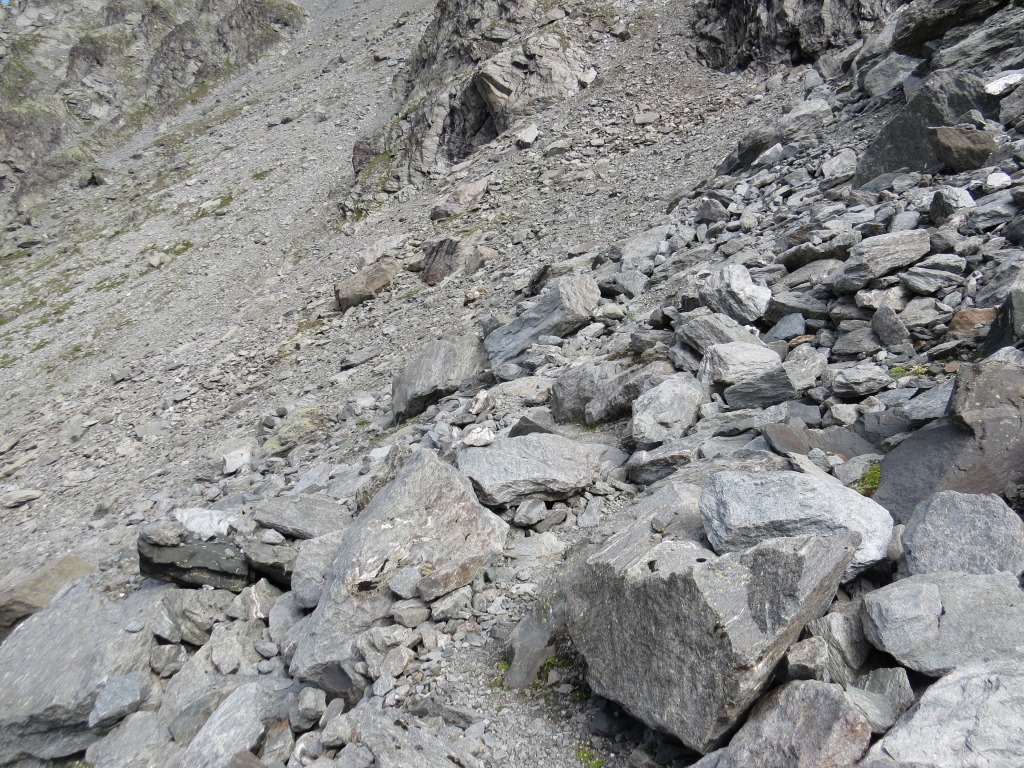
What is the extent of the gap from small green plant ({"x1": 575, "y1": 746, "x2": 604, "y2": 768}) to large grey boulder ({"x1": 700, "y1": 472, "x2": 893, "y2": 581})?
1.61 m

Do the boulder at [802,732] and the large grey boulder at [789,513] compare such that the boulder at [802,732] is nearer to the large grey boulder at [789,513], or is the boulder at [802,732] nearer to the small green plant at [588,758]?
the small green plant at [588,758]

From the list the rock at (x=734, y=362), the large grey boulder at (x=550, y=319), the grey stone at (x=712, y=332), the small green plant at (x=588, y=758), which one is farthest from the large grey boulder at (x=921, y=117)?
the small green plant at (x=588, y=758)

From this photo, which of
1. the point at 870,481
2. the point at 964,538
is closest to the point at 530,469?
the point at 870,481

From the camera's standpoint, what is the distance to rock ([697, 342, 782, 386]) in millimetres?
8102

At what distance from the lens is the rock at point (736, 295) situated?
9.59 m

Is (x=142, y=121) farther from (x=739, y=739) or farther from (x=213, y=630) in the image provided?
(x=739, y=739)

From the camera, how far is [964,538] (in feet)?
13.2

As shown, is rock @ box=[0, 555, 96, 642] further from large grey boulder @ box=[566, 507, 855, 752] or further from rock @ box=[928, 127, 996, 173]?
rock @ box=[928, 127, 996, 173]

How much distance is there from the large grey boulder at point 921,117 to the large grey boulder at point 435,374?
849cm

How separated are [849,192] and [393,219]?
Answer: 2013 centimetres

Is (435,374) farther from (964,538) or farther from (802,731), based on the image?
(802,731)

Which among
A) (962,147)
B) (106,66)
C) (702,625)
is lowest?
(962,147)

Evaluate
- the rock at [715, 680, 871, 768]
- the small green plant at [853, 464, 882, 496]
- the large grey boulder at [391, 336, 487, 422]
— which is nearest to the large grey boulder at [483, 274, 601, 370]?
the large grey boulder at [391, 336, 487, 422]

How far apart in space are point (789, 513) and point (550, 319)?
8.64m
